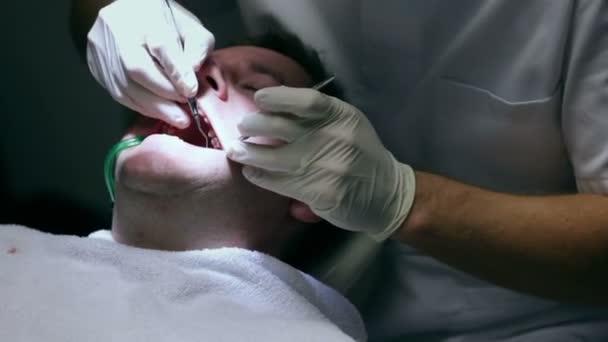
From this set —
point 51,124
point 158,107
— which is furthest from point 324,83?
point 51,124

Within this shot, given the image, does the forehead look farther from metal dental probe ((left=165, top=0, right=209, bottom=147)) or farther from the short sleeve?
the short sleeve

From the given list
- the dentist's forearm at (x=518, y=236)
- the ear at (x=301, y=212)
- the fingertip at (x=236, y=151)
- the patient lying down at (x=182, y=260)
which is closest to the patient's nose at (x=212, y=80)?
the patient lying down at (x=182, y=260)

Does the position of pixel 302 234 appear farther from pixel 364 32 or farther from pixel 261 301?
pixel 364 32

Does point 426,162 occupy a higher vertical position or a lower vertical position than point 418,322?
higher

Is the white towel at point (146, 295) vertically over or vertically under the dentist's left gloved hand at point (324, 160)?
under

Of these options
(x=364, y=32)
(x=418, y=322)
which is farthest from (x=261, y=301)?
(x=364, y=32)

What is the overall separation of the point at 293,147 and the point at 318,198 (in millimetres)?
95

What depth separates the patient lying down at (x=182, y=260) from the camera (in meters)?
0.99

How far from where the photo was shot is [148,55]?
1.13m

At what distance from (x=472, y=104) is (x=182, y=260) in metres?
0.62

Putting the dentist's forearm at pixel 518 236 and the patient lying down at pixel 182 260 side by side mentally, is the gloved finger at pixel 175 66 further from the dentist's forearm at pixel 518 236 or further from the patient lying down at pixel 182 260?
the dentist's forearm at pixel 518 236

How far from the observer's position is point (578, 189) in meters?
1.08

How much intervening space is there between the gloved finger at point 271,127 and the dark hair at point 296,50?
13.0 inches

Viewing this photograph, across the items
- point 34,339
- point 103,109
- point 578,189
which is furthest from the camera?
point 103,109
